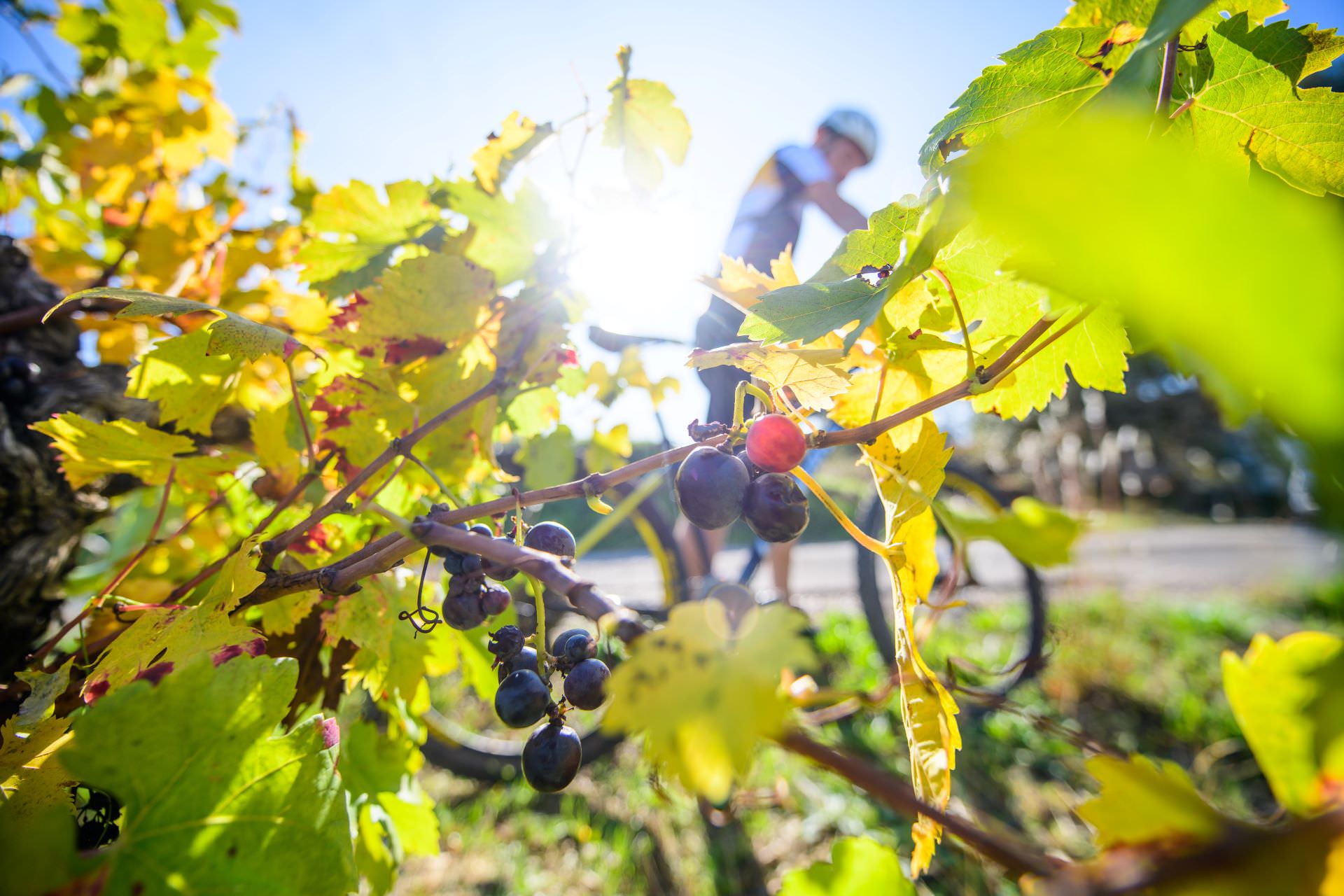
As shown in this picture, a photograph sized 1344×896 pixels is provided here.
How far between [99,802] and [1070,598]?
5.02 m

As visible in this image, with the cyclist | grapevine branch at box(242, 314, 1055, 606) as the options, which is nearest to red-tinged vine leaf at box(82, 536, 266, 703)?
grapevine branch at box(242, 314, 1055, 606)

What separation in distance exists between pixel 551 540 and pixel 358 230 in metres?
0.72

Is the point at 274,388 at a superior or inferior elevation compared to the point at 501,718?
superior

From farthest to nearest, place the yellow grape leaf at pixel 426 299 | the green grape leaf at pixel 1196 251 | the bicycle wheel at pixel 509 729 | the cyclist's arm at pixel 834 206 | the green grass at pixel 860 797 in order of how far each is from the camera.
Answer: the cyclist's arm at pixel 834 206 → the bicycle wheel at pixel 509 729 → the green grass at pixel 860 797 → the yellow grape leaf at pixel 426 299 → the green grape leaf at pixel 1196 251

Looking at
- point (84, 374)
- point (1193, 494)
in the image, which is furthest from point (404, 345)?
point (1193, 494)

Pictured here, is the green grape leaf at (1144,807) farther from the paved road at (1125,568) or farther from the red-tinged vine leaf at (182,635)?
the paved road at (1125,568)

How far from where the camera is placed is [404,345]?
0.87 metres

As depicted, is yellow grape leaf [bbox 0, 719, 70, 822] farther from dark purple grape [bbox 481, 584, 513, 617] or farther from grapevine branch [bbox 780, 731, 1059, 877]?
grapevine branch [bbox 780, 731, 1059, 877]

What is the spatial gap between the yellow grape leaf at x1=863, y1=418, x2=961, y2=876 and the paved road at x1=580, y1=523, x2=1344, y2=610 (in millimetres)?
3315

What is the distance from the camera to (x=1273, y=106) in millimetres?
576

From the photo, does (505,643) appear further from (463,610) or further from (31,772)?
(31,772)

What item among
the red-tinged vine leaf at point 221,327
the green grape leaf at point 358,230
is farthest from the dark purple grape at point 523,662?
the green grape leaf at point 358,230

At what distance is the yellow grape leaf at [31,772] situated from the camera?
420 mm

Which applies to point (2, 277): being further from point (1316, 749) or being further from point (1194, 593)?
point (1194, 593)
